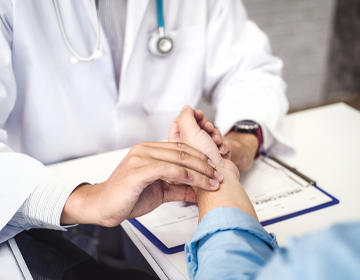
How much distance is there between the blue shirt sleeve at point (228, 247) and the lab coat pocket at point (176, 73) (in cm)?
66

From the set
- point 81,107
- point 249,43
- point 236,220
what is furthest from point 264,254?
point 249,43

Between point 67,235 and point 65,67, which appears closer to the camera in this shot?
point 67,235

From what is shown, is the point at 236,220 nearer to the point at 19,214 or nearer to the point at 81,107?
the point at 19,214

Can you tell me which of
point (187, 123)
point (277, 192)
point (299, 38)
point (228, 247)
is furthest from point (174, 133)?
point (299, 38)

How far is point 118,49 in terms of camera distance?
1.00 m

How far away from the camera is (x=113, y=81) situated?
1.00 metres

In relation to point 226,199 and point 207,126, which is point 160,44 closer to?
point 207,126

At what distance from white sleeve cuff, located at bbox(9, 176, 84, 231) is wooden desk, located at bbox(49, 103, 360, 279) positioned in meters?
0.13

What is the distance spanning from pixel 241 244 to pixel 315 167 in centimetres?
47

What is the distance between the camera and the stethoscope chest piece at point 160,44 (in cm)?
100

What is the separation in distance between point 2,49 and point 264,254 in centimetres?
75

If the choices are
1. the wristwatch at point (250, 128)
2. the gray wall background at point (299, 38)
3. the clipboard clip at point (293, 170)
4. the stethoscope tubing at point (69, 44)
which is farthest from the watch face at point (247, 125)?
the gray wall background at point (299, 38)

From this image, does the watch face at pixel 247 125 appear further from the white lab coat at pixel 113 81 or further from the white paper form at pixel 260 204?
the white paper form at pixel 260 204

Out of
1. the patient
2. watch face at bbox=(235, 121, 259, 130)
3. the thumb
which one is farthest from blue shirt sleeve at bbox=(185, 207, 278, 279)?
watch face at bbox=(235, 121, 259, 130)
